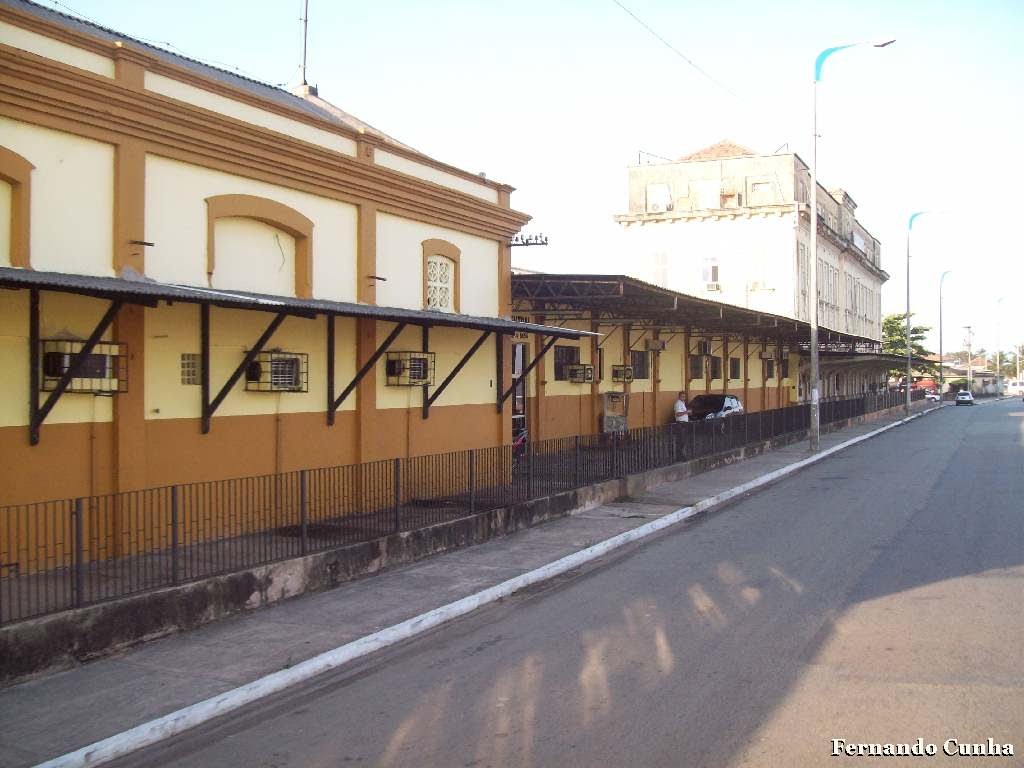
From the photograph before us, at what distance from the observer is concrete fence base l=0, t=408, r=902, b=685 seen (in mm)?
7336

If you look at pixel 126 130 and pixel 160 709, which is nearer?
pixel 160 709

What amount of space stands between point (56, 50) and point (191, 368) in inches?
147

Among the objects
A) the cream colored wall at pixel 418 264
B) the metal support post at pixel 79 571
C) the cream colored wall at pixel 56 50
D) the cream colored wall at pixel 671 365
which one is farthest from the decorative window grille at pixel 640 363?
the metal support post at pixel 79 571

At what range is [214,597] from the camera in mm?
8977

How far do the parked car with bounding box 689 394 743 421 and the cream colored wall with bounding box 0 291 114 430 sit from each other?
23.7m

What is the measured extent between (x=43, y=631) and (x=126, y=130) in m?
5.75

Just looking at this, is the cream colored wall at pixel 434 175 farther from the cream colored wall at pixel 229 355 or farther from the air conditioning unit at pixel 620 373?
the air conditioning unit at pixel 620 373

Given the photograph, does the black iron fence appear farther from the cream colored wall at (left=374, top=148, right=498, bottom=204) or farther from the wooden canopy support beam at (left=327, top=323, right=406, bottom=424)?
the cream colored wall at (left=374, top=148, right=498, bottom=204)

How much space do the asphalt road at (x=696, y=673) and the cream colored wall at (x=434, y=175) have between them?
7.20m

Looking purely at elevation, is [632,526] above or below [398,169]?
below

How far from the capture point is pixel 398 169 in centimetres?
1522

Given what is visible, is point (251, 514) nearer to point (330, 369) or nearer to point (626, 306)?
point (330, 369)

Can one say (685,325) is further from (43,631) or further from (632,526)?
(43,631)

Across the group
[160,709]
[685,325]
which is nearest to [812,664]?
[160,709]
